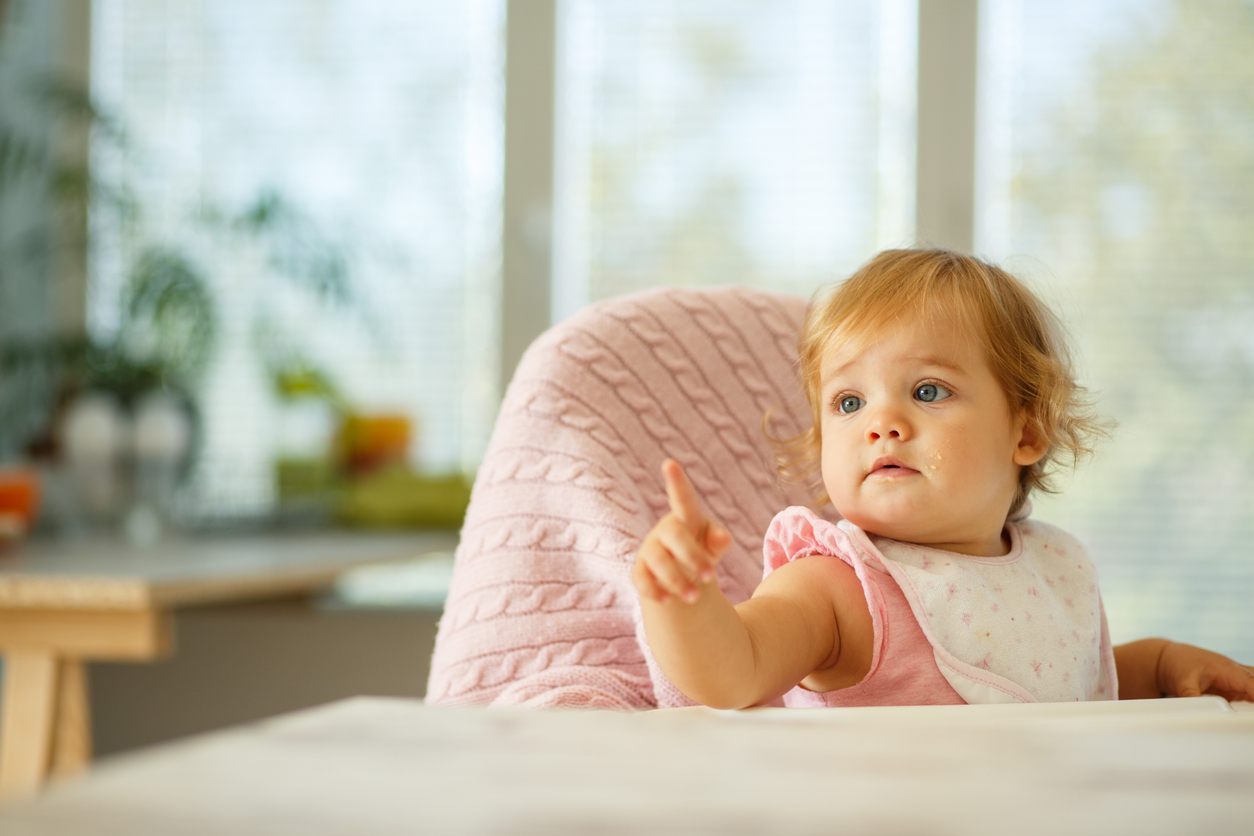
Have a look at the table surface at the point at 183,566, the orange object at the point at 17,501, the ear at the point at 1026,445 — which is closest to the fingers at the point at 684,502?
the ear at the point at 1026,445

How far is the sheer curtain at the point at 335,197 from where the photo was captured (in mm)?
2488

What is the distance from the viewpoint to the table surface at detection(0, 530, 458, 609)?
150 centimetres

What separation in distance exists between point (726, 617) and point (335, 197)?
2.09m

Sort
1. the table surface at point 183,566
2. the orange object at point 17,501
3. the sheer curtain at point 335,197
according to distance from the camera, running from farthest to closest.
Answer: the sheer curtain at point 335,197 < the orange object at point 17,501 < the table surface at point 183,566

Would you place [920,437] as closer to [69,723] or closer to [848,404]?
[848,404]

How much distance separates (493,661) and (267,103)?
2.00 meters

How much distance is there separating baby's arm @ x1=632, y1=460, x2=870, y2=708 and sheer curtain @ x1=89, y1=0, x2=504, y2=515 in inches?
69.3

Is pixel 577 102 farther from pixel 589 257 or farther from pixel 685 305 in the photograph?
pixel 685 305

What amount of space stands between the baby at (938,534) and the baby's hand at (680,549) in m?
0.13

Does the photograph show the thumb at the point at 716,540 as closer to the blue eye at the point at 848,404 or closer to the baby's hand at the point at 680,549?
the baby's hand at the point at 680,549

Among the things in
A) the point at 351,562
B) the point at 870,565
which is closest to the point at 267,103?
the point at 351,562

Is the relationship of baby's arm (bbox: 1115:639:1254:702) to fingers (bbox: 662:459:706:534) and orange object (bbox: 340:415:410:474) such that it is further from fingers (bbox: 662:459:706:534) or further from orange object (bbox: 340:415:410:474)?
orange object (bbox: 340:415:410:474)

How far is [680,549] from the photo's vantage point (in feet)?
1.87

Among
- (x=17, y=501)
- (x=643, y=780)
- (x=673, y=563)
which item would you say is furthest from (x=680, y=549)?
(x=17, y=501)
